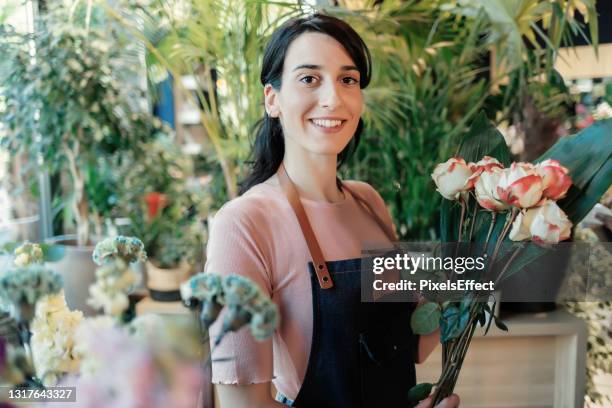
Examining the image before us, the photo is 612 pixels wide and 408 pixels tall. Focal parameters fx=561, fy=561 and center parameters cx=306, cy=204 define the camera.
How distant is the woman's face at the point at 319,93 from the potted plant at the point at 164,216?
4.10 ft

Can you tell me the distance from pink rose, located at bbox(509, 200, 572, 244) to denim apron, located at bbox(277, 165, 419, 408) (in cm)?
23

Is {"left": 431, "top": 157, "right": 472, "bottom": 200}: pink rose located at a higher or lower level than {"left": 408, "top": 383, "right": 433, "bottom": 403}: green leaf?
higher

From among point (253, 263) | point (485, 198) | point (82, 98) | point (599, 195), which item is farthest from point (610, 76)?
point (82, 98)

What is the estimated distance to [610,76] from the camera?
1302 mm

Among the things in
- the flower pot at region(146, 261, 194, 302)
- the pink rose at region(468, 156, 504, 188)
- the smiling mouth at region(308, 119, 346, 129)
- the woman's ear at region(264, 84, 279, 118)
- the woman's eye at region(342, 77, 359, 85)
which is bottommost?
the flower pot at region(146, 261, 194, 302)

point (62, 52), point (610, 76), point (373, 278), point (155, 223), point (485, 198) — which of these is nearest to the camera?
point (485, 198)

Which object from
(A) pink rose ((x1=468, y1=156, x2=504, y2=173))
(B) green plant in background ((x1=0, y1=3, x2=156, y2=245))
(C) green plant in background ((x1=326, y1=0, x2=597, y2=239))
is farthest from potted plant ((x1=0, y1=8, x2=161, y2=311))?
(A) pink rose ((x1=468, y1=156, x2=504, y2=173))

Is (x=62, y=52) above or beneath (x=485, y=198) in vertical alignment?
above

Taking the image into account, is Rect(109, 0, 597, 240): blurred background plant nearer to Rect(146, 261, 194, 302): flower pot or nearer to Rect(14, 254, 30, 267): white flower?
Rect(146, 261, 194, 302): flower pot

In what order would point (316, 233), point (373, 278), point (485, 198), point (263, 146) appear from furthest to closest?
point (263, 146), point (316, 233), point (373, 278), point (485, 198)

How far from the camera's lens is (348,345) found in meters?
0.85

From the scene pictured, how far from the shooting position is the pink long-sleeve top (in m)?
0.78

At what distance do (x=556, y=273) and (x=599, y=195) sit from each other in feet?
0.46

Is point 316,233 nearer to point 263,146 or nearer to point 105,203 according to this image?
point 263,146
